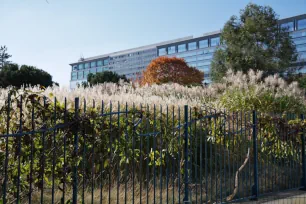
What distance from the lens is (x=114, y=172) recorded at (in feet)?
22.2

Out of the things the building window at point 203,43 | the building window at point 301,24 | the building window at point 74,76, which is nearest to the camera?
the building window at point 301,24

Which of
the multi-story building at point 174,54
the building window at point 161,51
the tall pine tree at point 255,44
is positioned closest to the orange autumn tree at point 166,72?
the tall pine tree at point 255,44

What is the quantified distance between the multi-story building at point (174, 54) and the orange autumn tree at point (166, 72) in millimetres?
34305

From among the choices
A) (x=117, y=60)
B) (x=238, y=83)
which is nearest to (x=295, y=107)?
(x=238, y=83)

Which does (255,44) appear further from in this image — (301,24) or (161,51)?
(161,51)

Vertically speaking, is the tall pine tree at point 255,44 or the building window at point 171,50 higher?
the building window at point 171,50

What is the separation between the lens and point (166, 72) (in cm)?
3650

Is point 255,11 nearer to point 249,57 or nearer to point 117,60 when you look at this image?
point 249,57

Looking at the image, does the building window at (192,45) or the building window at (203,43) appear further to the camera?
the building window at (192,45)

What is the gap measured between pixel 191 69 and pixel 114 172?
109 feet

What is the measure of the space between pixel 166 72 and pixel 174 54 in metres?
67.5

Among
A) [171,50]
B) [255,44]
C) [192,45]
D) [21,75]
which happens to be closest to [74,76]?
[171,50]

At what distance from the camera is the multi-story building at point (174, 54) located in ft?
255

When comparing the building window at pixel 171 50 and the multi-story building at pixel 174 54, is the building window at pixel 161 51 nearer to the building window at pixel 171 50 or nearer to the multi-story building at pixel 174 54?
the multi-story building at pixel 174 54
